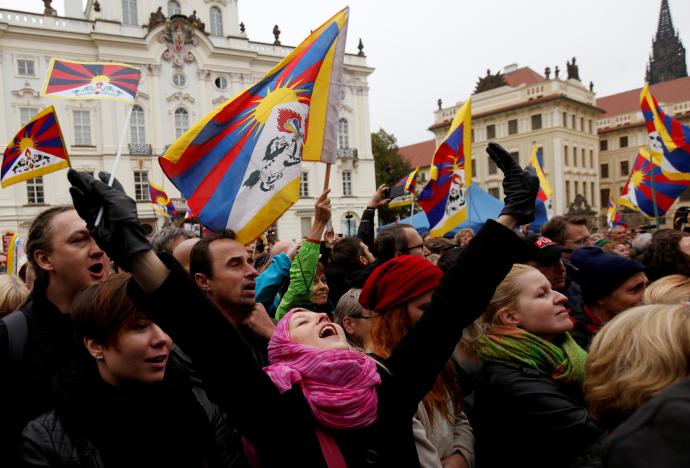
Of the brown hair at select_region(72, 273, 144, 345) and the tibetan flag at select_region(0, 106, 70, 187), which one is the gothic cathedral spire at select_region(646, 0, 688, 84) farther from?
the brown hair at select_region(72, 273, 144, 345)

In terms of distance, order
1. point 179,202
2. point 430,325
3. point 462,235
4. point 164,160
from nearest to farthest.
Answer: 1. point 430,325
2. point 164,160
3. point 462,235
4. point 179,202

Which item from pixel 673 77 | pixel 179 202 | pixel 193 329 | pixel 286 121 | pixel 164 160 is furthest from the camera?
pixel 673 77

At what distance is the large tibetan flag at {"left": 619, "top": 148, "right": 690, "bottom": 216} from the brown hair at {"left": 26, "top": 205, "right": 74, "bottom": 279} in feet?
30.9

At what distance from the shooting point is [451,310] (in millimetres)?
1812

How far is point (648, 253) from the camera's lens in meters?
4.45

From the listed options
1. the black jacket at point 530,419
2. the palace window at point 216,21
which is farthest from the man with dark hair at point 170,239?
the palace window at point 216,21

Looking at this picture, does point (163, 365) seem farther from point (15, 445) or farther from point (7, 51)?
point (7, 51)

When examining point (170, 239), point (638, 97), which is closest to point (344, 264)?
point (170, 239)

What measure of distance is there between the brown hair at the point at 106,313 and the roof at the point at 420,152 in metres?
57.7

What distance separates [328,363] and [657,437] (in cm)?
104

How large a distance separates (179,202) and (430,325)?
1206 inches

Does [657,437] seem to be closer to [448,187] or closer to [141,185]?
[448,187]

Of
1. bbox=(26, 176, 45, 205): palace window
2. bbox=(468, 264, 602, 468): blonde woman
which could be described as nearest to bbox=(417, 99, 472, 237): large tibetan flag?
bbox=(468, 264, 602, 468): blonde woman

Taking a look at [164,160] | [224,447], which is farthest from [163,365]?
[164,160]
